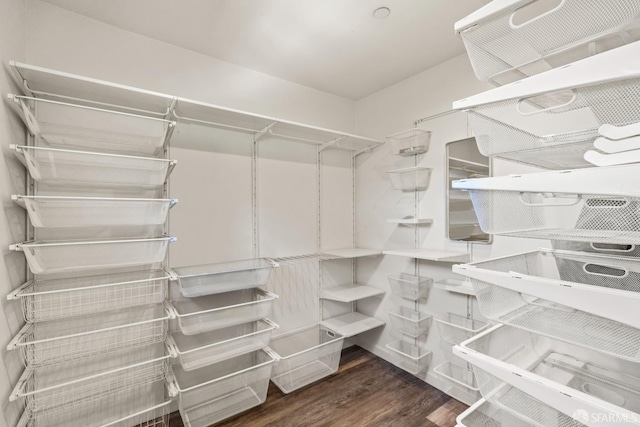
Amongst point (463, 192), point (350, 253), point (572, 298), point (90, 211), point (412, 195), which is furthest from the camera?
point (350, 253)

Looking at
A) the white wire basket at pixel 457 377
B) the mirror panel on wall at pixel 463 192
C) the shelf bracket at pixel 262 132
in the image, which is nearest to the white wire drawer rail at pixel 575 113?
the mirror panel on wall at pixel 463 192

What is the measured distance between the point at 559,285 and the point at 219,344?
180cm

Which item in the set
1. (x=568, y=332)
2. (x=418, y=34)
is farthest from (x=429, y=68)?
(x=568, y=332)

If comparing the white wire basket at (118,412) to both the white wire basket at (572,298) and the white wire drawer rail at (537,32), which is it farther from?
the white wire drawer rail at (537,32)

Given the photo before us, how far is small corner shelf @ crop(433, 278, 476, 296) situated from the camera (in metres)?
1.90

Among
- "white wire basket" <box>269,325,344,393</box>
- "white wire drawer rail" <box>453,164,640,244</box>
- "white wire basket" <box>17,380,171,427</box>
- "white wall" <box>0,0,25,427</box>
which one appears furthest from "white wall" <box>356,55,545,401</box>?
"white wall" <box>0,0,25,427</box>

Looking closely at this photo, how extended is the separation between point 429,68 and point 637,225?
76.1 inches

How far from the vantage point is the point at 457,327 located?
1.96 meters

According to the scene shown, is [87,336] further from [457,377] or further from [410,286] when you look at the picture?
[457,377]

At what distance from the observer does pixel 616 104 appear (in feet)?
2.38

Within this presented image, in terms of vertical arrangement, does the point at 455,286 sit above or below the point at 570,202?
below

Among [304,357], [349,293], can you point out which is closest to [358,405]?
[304,357]

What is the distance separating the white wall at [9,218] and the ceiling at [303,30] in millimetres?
388

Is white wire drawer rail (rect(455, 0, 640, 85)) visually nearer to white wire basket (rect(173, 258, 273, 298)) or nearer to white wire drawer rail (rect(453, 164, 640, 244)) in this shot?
white wire drawer rail (rect(453, 164, 640, 244))
